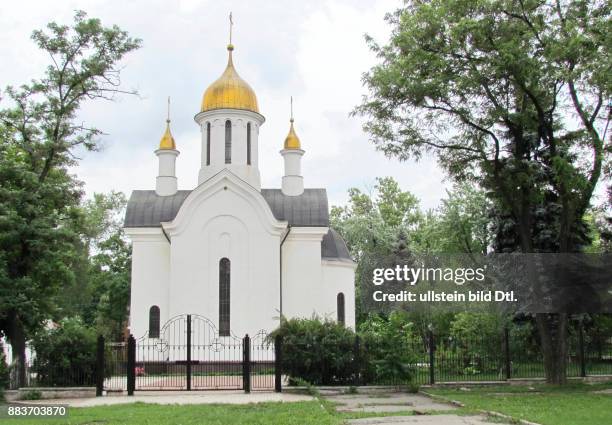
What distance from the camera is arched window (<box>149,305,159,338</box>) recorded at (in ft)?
84.1

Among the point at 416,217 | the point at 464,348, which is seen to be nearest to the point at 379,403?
the point at 464,348

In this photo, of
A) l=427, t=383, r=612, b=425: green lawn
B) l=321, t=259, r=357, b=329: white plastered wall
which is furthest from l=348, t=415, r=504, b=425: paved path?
l=321, t=259, r=357, b=329: white plastered wall

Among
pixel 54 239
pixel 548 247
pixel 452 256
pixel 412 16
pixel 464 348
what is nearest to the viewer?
pixel 412 16

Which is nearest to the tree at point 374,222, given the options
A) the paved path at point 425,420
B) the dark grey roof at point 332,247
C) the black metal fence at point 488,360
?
the dark grey roof at point 332,247

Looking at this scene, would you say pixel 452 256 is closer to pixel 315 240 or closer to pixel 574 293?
pixel 315 240

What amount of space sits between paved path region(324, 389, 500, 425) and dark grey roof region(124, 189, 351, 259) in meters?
10.7

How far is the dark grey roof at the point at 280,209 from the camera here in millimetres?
26562

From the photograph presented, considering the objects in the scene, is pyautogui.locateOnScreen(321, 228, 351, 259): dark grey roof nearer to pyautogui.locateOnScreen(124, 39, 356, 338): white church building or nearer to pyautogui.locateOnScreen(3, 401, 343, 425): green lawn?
pyautogui.locateOnScreen(124, 39, 356, 338): white church building

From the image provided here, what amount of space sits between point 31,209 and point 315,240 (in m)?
11.5

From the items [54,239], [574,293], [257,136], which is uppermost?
[257,136]

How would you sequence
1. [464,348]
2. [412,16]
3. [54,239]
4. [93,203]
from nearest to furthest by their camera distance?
[412,16] < [54,239] < [464,348] < [93,203]

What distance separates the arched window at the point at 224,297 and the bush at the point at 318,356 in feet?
24.8

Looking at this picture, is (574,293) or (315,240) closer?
(574,293)

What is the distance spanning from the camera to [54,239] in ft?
59.4
